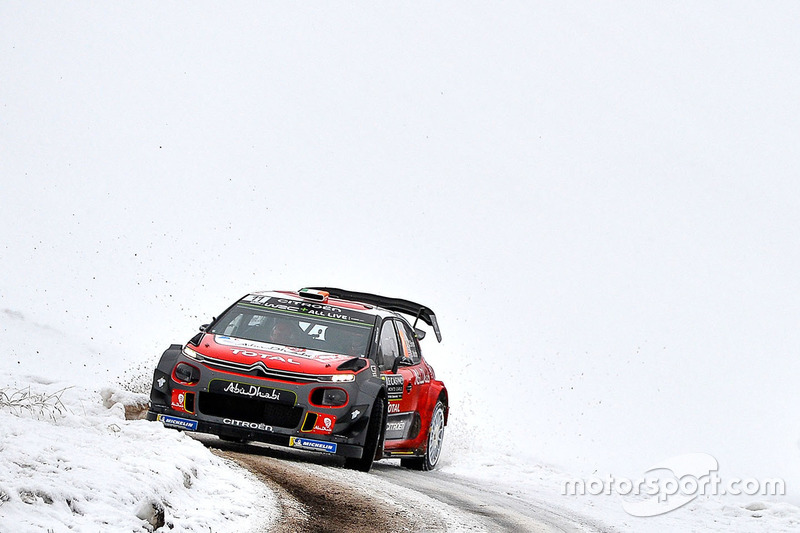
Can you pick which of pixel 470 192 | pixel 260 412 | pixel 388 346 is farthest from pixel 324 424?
pixel 470 192

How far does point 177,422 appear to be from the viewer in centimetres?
838

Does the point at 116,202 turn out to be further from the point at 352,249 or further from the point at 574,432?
the point at 574,432

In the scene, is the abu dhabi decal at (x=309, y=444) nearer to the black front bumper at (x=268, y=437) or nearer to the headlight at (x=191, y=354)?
the black front bumper at (x=268, y=437)

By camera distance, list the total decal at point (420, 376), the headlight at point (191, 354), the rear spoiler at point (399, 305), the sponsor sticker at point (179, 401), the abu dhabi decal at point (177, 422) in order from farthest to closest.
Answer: the rear spoiler at point (399, 305) → the total decal at point (420, 376) → the headlight at point (191, 354) → the sponsor sticker at point (179, 401) → the abu dhabi decal at point (177, 422)

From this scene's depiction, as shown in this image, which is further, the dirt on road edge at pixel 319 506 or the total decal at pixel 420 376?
the total decal at pixel 420 376

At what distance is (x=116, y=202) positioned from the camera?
41.6m

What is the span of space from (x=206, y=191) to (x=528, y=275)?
15.3m

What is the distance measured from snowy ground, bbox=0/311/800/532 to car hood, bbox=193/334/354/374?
0.96m

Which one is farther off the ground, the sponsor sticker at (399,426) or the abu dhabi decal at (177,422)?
the sponsor sticker at (399,426)

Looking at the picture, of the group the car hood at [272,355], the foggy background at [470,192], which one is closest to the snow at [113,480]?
the car hood at [272,355]

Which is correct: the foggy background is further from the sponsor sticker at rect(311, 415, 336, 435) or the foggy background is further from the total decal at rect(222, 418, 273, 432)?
the total decal at rect(222, 418, 273, 432)

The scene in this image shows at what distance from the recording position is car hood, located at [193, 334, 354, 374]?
841 cm

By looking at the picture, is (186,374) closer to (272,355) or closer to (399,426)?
(272,355)

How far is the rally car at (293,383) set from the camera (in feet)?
27.0
